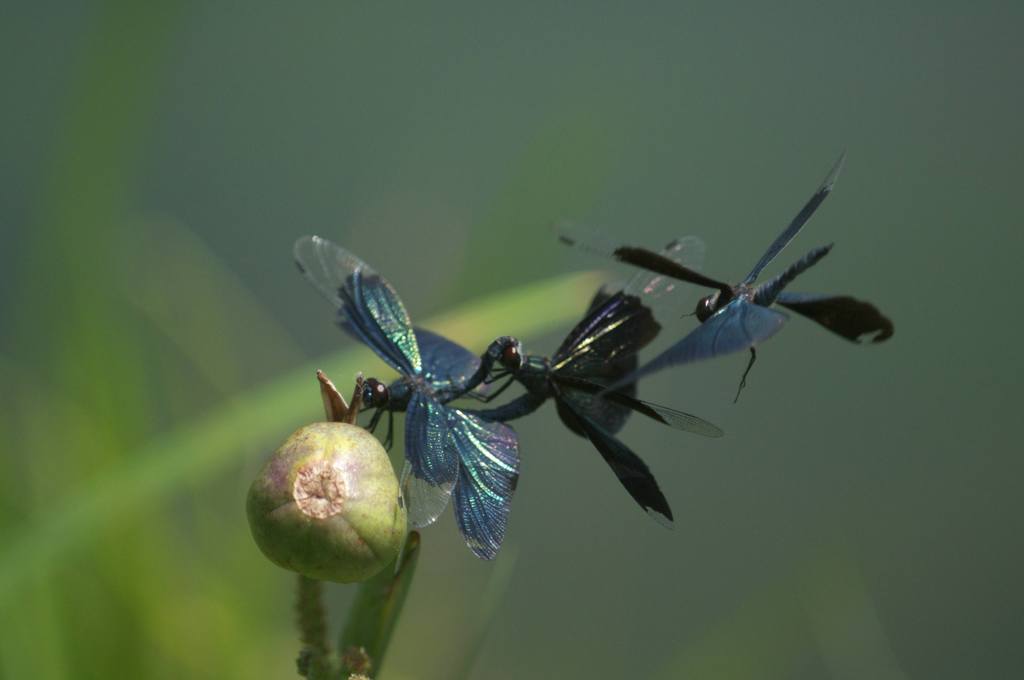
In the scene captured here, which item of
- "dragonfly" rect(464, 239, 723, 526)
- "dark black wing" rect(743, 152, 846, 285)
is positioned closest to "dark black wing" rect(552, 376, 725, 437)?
"dragonfly" rect(464, 239, 723, 526)

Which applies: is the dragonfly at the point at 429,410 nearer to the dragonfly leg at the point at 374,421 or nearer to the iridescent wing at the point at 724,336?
the dragonfly leg at the point at 374,421

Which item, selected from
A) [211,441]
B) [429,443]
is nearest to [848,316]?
[429,443]

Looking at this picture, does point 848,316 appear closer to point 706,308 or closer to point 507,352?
point 706,308

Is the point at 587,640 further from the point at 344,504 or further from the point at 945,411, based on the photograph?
the point at 344,504

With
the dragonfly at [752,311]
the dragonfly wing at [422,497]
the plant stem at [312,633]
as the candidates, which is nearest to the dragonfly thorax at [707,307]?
the dragonfly at [752,311]

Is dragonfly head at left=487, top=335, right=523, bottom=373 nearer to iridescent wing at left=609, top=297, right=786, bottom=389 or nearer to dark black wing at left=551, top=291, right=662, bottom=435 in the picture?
dark black wing at left=551, top=291, right=662, bottom=435

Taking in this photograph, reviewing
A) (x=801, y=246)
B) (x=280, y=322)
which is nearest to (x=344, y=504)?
(x=801, y=246)
